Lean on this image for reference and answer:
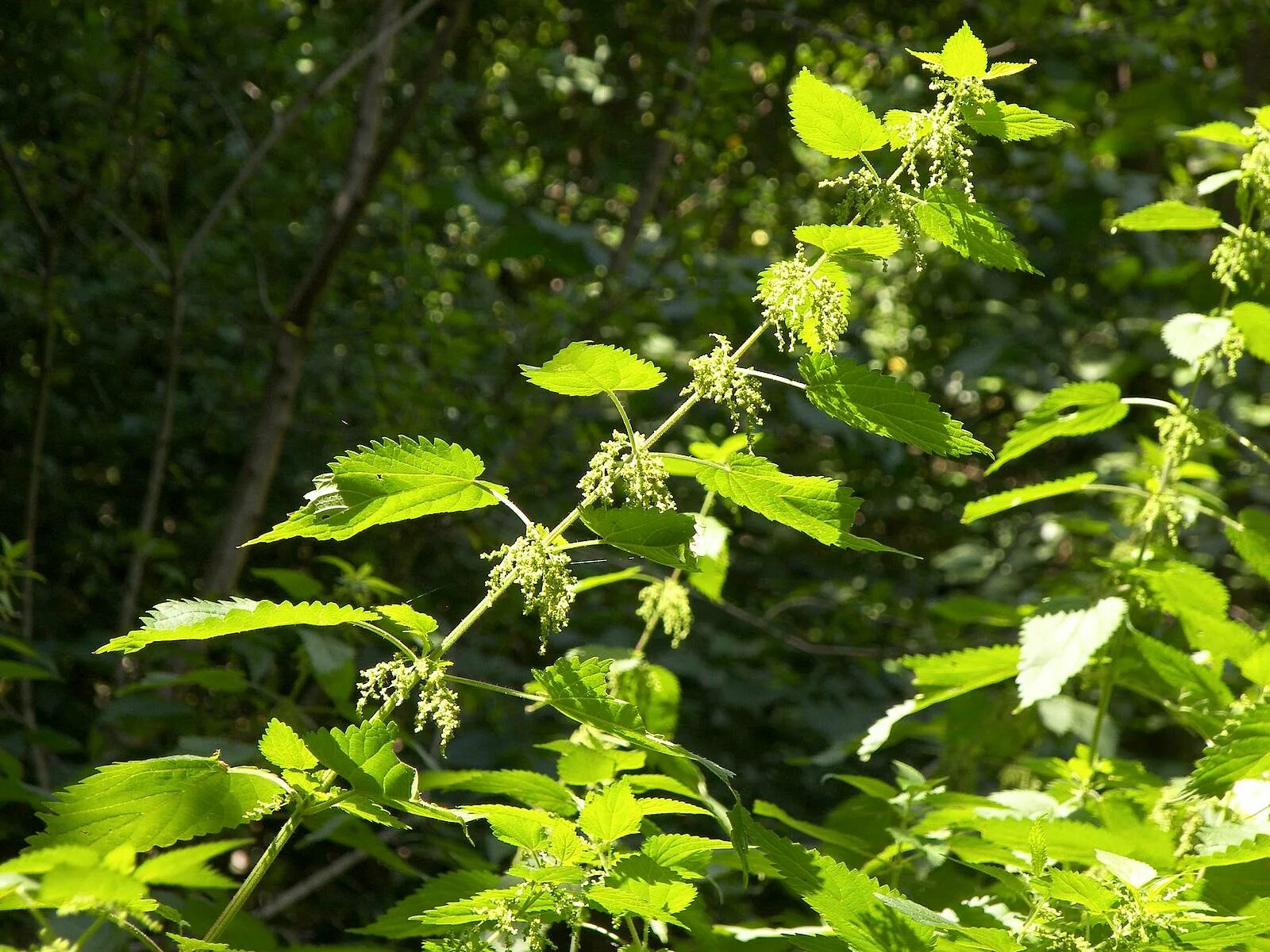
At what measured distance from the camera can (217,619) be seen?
998mm

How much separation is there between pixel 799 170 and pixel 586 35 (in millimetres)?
957

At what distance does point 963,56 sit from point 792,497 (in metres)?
0.47

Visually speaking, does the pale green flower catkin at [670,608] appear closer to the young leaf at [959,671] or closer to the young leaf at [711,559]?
the young leaf at [711,559]

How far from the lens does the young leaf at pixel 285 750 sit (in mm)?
1001

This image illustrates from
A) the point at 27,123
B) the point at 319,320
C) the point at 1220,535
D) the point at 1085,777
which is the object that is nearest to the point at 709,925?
the point at 1085,777

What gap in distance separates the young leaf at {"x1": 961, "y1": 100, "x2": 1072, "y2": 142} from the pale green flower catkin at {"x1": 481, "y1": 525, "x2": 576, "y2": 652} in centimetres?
60

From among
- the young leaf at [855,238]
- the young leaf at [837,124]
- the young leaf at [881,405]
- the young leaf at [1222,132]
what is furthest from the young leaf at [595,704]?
the young leaf at [1222,132]

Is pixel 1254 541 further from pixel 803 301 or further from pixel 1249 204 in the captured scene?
pixel 803 301

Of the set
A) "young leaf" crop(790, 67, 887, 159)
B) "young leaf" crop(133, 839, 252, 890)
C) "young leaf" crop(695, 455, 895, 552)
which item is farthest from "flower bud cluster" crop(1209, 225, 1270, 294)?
"young leaf" crop(133, 839, 252, 890)

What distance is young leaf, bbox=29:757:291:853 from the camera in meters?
0.99

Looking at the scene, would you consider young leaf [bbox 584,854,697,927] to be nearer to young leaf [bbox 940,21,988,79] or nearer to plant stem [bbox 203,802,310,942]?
plant stem [bbox 203,802,310,942]

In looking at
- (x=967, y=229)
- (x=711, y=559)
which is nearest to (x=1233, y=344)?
(x=967, y=229)

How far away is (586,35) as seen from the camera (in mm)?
4051

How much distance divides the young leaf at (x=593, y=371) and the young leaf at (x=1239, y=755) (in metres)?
0.73
